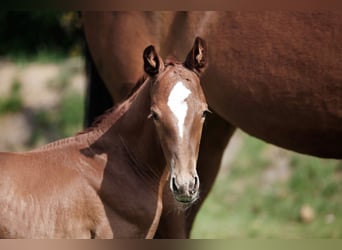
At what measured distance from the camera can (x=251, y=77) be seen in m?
3.93

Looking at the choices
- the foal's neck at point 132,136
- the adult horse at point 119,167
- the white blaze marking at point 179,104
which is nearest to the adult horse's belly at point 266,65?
the adult horse at point 119,167

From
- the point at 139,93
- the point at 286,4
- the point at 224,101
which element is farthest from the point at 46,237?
the point at 286,4

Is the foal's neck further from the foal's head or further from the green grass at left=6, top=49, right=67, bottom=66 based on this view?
the green grass at left=6, top=49, right=67, bottom=66

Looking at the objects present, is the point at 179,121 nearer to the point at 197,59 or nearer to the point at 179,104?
the point at 179,104

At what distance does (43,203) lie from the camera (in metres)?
3.29

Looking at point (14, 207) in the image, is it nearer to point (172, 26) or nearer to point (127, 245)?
point (127, 245)

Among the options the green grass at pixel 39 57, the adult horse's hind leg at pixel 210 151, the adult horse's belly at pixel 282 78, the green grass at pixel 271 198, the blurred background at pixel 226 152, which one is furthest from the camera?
the green grass at pixel 39 57

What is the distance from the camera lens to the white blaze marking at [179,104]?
124 inches

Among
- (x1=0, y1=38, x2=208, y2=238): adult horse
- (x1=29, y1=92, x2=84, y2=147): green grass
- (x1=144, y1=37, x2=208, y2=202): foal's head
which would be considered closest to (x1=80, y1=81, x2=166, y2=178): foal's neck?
(x1=0, y1=38, x2=208, y2=238): adult horse

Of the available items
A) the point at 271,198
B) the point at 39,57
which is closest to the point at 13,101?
the point at 39,57

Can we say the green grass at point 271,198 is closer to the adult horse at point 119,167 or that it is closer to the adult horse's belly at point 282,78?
the adult horse's belly at point 282,78

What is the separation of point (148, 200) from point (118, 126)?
320mm

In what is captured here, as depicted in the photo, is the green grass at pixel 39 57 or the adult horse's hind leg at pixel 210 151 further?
the green grass at pixel 39 57

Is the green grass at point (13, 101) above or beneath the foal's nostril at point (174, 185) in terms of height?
beneath
